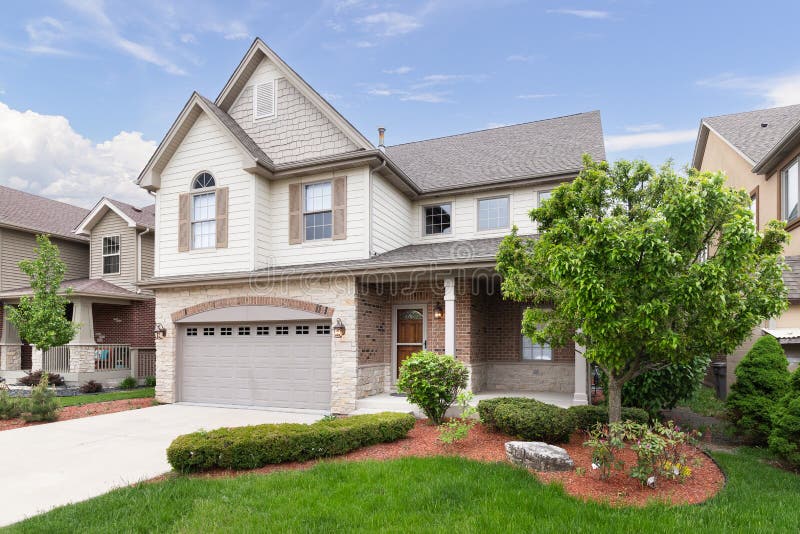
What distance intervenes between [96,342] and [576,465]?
18.0 m

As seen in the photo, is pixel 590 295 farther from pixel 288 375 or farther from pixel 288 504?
pixel 288 375

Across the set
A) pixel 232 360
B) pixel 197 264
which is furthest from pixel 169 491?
pixel 197 264

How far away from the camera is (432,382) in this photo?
841 cm

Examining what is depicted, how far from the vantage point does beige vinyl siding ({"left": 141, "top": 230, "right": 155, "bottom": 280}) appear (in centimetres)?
1847

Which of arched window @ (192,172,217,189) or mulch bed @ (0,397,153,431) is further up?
arched window @ (192,172,217,189)

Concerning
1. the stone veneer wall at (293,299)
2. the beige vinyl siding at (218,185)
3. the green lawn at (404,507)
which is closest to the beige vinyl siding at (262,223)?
the beige vinyl siding at (218,185)

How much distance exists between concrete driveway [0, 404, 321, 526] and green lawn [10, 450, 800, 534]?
2.51ft

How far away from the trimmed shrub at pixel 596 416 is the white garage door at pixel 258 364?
567 centimetres

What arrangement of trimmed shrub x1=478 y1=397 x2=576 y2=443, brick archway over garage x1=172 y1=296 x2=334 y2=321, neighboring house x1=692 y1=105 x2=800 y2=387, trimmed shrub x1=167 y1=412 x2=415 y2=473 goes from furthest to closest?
1. brick archway over garage x1=172 y1=296 x2=334 y2=321
2. neighboring house x1=692 y1=105 x2=800 y2=387
3. trimmed shrub x1=478 y1=397 x2=576 y2=443
4. trimmed shrub x1=167 y1=412 x2=415 y2=473

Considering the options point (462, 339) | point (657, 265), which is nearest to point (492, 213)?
point (462, 339)

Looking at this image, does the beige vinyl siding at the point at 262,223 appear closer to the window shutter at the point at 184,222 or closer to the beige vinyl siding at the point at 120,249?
the window shutter at the point at 184,222

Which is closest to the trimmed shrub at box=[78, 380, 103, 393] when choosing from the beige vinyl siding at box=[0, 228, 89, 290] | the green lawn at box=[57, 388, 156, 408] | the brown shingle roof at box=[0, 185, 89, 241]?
the green lawn at box=[57, 388, 156, 408]

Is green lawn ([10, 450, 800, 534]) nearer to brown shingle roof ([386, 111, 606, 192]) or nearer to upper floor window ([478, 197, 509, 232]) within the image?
upper floor window ([478, 197, 509, 232])

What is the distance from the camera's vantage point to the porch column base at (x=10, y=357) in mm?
18062
